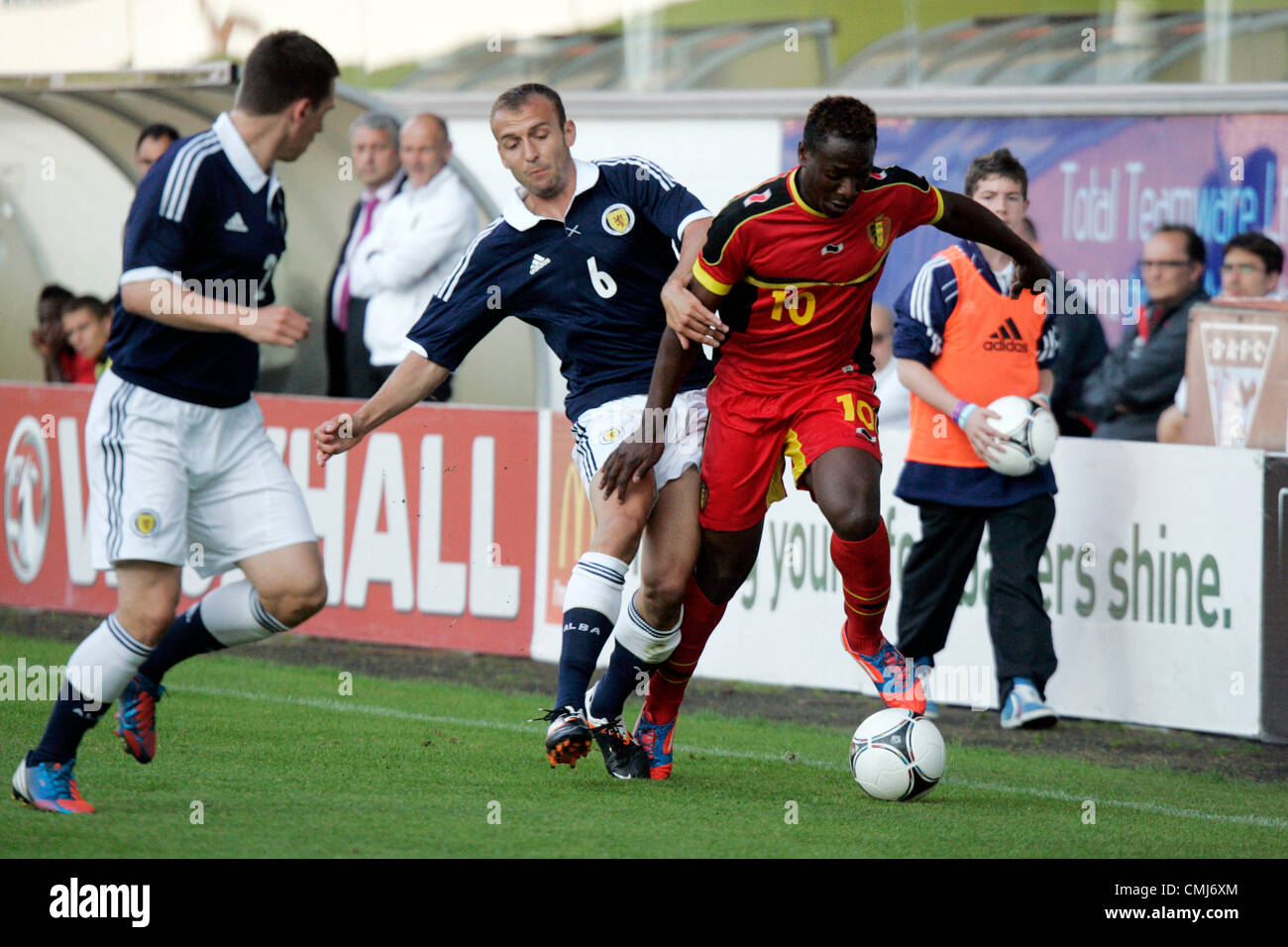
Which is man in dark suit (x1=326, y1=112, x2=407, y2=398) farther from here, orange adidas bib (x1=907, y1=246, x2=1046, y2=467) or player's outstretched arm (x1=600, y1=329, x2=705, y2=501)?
player's outstretched arm (x1=600, y1=329, x2=705, y2=501)

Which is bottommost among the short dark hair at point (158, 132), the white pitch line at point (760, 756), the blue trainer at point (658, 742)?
the white pitch line at point (760, 756)

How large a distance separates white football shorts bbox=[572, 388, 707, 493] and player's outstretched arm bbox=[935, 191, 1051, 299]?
1059 millimetres

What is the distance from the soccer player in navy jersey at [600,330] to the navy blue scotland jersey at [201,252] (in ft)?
1.99

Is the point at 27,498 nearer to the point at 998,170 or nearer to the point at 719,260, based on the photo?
the point at 998,170

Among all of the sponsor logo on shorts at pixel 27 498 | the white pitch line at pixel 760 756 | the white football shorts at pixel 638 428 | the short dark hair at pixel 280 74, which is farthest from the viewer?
the sponsor logo on shorts at pixel 27 498

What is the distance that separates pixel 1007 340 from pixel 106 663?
429 cm

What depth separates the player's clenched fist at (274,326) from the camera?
546cm

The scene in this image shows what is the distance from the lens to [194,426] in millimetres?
5969

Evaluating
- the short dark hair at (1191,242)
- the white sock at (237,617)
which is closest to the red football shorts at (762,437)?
the white sock at (237,617)

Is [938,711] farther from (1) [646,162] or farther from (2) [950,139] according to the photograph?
(2) [950,139]

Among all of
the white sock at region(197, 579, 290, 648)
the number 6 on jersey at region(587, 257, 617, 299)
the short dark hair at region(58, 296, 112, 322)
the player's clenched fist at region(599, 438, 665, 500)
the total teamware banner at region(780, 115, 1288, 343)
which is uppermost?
the total teamware banner at region(780, 115, 1288, 343)

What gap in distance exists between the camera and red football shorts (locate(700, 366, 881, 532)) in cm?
647

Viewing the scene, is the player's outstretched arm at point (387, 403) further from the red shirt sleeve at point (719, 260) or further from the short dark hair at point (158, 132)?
the short dark hair at point (158, 132)

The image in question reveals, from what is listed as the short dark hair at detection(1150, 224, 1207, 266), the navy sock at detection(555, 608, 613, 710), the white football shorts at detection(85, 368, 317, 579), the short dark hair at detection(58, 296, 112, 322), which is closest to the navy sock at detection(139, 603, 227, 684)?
the white football shorts at detection(85, 368, 317, 579)
